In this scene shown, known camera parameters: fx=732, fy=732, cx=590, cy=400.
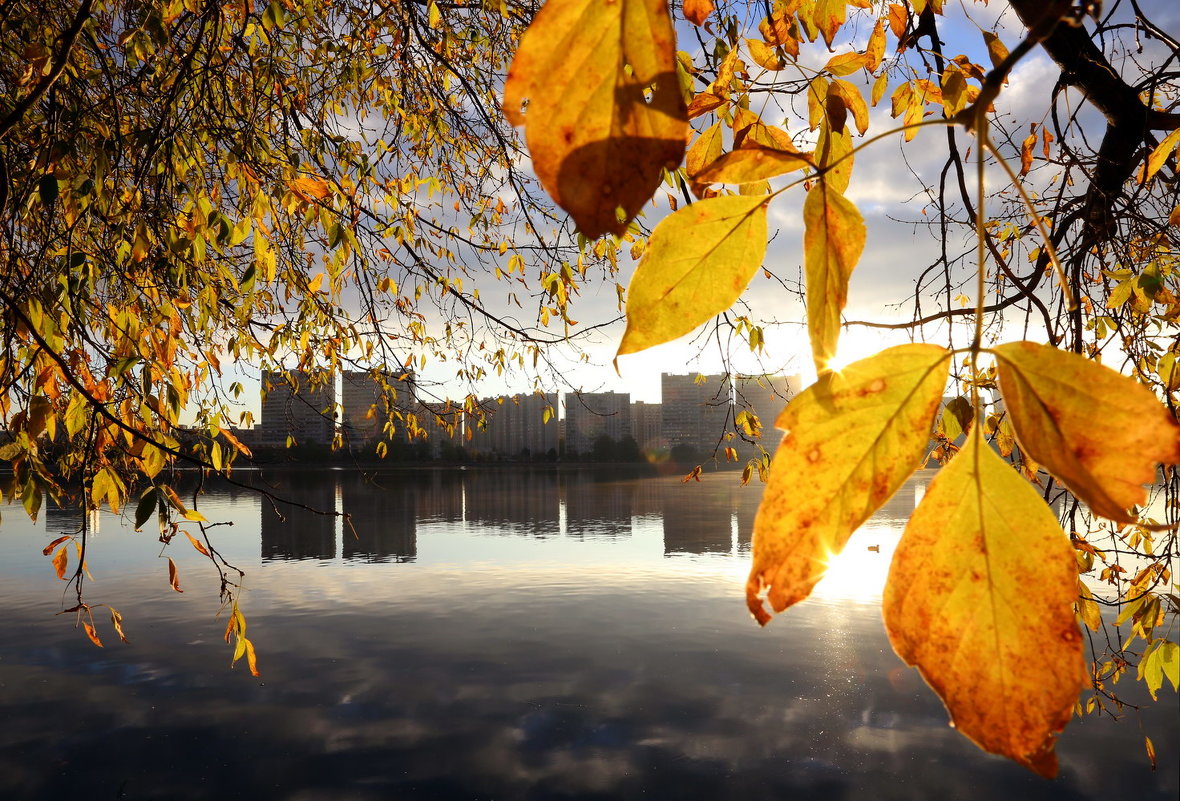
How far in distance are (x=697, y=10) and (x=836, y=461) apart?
1.48 feet

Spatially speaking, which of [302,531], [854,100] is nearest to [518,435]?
[302,531]

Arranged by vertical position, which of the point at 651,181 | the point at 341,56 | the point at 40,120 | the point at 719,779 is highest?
the point at 341,56

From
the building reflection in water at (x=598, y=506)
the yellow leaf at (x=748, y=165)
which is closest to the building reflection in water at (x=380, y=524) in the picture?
the building reflection in water at (x=598, y=506)

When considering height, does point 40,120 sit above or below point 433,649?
above

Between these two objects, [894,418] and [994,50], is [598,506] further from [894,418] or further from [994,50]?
[894,418]

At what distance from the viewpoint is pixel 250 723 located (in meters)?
6.56

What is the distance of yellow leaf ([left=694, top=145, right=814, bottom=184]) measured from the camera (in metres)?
0.20

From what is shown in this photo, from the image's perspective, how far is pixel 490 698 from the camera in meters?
7.41

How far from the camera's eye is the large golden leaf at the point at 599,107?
148 millimetres

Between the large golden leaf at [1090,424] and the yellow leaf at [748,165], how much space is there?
0.27ft

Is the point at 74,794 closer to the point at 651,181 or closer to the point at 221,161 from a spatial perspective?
the point at 221,161

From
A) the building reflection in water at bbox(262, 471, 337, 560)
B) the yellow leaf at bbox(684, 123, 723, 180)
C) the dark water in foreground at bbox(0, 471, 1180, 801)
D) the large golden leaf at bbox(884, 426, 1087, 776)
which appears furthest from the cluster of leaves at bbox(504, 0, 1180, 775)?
the building reflection in water at bbox(262, 471, 337, 560)

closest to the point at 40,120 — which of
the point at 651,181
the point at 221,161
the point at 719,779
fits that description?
the point at 221,161

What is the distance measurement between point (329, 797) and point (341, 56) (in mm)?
5233
